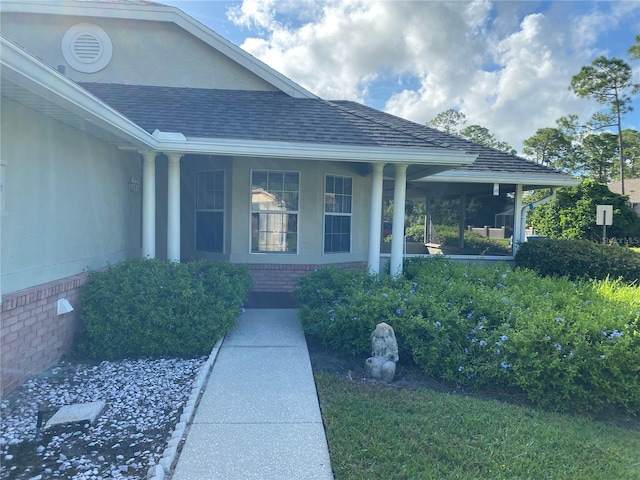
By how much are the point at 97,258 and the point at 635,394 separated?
6.96m

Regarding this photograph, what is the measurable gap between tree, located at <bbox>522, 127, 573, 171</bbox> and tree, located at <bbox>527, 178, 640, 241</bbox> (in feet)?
57.4

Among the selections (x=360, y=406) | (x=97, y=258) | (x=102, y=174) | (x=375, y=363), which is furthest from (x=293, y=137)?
(x=360, y=406)

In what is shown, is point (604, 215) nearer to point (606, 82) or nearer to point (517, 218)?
point (517, 218)

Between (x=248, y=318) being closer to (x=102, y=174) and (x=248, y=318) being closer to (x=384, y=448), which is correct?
(x=102, y=174)

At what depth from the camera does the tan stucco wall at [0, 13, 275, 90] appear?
8.89 meters

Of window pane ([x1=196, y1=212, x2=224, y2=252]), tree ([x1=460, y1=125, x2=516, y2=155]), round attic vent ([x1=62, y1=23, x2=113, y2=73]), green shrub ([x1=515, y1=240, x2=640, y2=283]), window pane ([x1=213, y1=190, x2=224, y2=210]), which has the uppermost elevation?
tree ([x1=460, y1=125, x2=516, y2=155])

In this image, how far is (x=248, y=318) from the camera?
682 cm

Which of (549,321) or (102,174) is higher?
(102,174)

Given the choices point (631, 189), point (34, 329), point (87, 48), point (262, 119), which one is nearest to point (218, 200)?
point (262, 119)

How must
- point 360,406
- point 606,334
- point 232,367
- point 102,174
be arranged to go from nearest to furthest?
point 360,406
point 606,334
point 232,367
point 102,174

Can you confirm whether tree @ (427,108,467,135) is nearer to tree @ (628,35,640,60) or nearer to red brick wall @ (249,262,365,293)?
tree @ (628,35,640,60)

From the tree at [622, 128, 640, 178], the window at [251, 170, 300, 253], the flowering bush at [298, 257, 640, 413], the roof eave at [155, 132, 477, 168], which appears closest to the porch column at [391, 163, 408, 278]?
the roof eave at [155, 132, 477, 168]

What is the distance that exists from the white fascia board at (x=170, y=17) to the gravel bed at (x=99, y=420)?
22.1ft

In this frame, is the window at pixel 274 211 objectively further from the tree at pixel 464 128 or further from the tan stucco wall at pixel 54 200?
the tree at pixel 464 128
